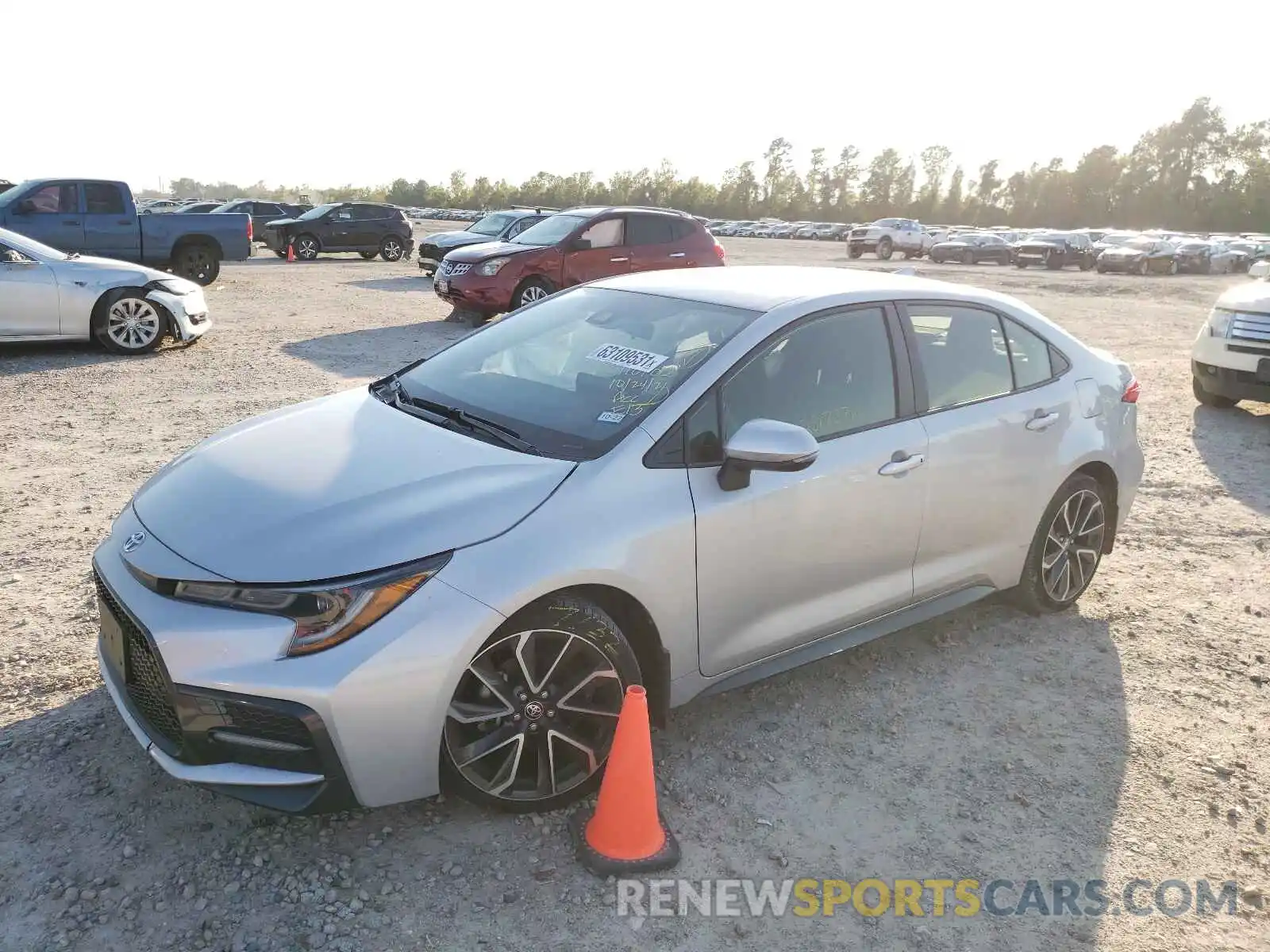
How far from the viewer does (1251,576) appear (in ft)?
17.3

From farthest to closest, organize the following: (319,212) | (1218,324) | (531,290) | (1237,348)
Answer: (319,212)
(531,290)
(1218,324)
(1237,348)

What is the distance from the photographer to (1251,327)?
8.66 metres

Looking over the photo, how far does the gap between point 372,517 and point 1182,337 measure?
16.2 m

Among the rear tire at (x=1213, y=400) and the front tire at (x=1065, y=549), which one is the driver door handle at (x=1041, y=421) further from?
the rear tire at (x=1213, y=400)

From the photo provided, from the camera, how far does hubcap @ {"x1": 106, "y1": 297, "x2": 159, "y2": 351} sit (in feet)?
33.4

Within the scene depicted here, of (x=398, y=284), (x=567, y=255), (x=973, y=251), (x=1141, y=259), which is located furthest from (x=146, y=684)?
(x=973, y=251)

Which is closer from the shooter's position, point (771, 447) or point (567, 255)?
point (771, 447)

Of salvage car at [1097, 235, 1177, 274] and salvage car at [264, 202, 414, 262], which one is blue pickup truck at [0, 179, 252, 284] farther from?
salvage car at [1097, 235, 1177, 274]

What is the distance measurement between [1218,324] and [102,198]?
620 inches

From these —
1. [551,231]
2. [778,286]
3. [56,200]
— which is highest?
[778,286]

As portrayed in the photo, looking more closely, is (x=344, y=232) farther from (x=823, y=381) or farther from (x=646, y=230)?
(x=823, y=381)

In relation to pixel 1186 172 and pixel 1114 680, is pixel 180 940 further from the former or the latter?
pixel 1186 172

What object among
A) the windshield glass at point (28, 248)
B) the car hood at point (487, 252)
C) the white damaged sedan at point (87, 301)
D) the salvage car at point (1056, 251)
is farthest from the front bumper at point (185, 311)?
the salvage car at point (1056, 251)

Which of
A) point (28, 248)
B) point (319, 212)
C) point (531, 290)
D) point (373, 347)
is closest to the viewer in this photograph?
point (28, 248)
